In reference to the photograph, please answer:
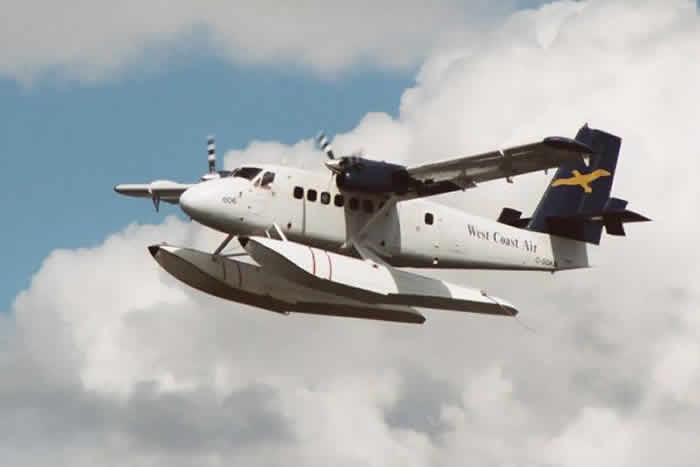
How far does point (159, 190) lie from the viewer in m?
40.5

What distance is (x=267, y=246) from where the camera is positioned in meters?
34.1

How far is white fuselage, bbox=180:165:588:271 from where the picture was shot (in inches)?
1389

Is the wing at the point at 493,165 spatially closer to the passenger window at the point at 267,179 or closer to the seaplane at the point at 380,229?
the seaplane at the point at 380,229

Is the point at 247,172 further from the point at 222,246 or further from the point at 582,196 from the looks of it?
the point at 582,196

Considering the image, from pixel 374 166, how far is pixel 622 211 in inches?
287

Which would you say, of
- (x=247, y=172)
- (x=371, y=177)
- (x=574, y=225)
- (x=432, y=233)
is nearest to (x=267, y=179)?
(x=247, y=172)

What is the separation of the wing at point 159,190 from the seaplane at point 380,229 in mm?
60

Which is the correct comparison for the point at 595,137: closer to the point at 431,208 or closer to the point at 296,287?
the point at 431,208

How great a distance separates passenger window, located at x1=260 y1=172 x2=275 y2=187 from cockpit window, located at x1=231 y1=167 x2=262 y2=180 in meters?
0.21

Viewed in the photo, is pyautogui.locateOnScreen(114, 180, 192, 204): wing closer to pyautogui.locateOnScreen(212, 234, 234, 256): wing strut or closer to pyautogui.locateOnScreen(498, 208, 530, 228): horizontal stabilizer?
pyautogui.locateOnScreen(212, 234, 234, 256): wing strut

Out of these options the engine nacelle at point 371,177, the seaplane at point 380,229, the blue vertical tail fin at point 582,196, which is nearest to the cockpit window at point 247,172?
the seaplane at point 380,229

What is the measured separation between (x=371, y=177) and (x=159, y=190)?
7281mm

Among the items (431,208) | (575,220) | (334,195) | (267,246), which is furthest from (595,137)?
(267,246)

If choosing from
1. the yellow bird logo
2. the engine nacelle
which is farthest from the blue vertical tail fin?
the engine nacelle
